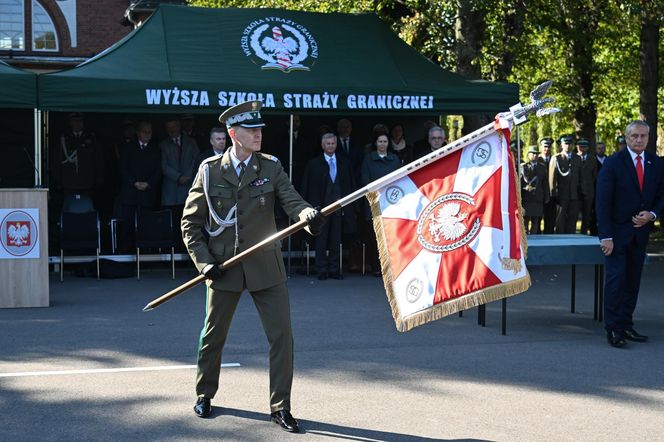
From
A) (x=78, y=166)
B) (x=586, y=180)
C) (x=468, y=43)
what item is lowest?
(x=586, y=180)

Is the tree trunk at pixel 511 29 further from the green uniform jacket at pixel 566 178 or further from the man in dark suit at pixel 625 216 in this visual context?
the man in dark suit at pixel 625 216

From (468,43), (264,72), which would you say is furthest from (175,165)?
(468,43)

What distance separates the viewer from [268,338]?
642 centimetres

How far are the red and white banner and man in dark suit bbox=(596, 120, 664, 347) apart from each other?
2.57m

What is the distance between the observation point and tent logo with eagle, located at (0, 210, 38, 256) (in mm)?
11586

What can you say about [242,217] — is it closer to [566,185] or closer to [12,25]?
[566,185]

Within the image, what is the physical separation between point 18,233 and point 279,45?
4853 mm

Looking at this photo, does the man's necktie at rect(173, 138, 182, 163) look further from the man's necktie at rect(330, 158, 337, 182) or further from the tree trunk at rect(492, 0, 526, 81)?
the tree trunk at rect(492, 0, 526, 81)

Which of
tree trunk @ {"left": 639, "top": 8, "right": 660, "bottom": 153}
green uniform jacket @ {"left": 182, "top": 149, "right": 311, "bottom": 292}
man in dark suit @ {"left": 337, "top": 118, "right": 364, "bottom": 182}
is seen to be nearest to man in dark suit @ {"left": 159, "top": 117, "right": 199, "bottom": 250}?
man in dark suit @ {"left": 337, "top": 118, "right": 364, "bottom": 182}

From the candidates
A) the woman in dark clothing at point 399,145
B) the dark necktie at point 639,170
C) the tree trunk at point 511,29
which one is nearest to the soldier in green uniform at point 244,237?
the dark necktie at point 639,170

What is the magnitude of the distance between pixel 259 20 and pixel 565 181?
23.9 feet

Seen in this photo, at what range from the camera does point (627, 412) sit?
6.95 meters

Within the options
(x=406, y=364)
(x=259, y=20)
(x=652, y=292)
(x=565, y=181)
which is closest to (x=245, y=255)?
(x=406, y=364)

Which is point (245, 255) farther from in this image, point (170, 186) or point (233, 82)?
point (170, 186)
